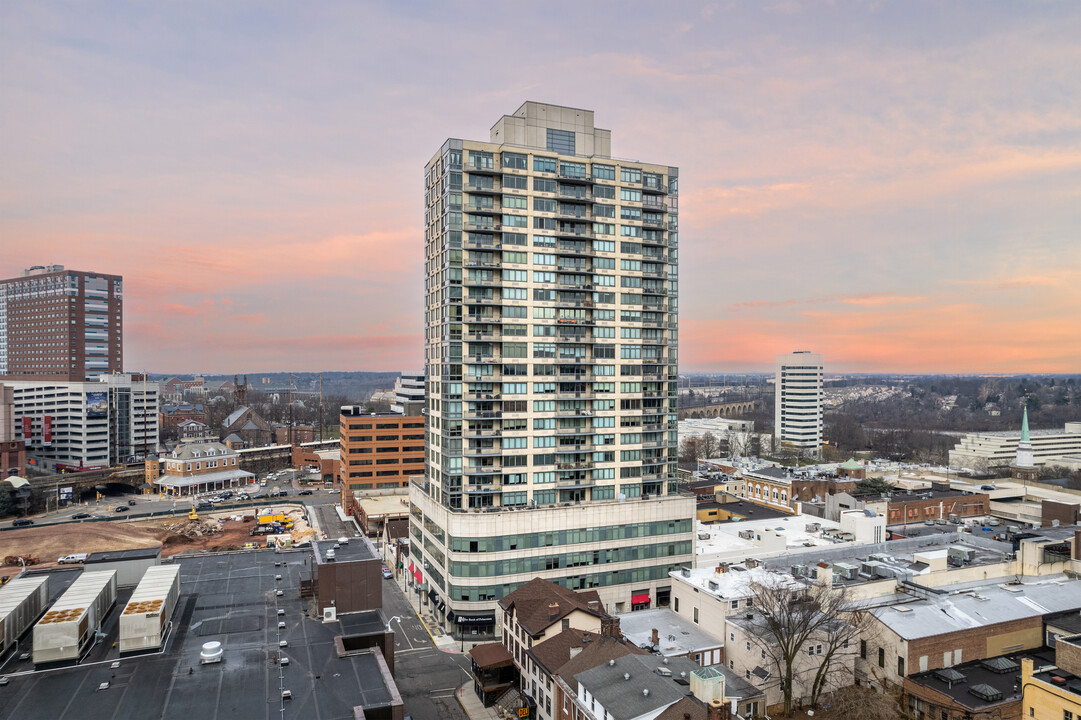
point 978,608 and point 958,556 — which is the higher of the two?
point 958,556

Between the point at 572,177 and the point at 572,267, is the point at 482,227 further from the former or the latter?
the point at 572,177

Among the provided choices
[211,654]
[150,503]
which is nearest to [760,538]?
[211,654]

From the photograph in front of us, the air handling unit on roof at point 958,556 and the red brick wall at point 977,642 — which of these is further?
the air handling unit on roof at point 958,556

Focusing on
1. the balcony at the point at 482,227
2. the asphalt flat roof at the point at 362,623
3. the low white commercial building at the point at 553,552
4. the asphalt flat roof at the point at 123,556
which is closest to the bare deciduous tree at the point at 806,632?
the low white commercial building at the point at 553,552

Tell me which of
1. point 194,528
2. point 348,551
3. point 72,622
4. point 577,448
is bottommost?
point 194,528

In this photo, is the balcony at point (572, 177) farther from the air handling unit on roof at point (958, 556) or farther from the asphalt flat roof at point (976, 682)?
the asphalt flat roof at point (976, 682)

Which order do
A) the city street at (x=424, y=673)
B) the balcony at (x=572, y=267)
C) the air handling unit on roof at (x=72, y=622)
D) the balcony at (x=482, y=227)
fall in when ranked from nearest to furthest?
the air handling unit on roof at (x=72, y=622) < the city street at (x=424, y=673) < the balcony at (x=482, y=227) < the balcony at (x=572, y=267)

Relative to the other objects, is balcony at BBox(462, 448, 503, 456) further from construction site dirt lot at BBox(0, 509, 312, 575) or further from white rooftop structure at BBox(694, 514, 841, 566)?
construction site dirt lot at BBox(0, 509, 312, 575)

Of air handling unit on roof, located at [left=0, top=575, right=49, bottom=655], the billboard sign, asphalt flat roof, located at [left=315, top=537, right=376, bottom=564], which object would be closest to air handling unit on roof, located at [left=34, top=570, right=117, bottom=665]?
air handling unit on roof, located at [left=0, top=575, right=49, bottom=655]
